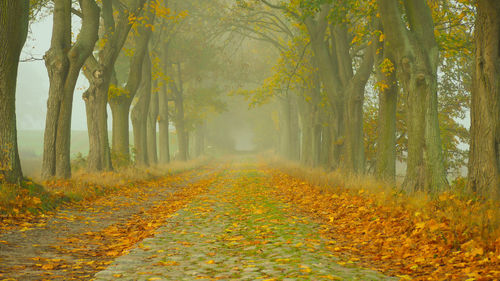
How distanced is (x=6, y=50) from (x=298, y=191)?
9.53 metres

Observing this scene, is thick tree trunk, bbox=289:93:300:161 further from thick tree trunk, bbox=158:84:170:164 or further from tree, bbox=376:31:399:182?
tree, bbox=376:31:399:182

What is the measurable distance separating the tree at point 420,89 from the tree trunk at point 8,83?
8669 millimetres

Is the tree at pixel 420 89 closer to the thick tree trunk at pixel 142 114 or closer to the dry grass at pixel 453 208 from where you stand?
the dry grass at pixel 453 208

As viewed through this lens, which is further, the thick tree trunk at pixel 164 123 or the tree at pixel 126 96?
the thick tree trunk at pixel 164 123

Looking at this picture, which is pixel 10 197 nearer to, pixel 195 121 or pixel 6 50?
pixel 6 50

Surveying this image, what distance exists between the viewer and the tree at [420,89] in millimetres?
10453

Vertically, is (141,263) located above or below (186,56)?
below

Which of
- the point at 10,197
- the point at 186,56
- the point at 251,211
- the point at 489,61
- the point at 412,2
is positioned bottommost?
the point at 251,211

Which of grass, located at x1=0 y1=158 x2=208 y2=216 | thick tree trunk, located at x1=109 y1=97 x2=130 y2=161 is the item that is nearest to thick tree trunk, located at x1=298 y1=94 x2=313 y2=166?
thick tree trunk, located at x1=109 y1=97 x2=130 y2=161

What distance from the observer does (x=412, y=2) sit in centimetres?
1065

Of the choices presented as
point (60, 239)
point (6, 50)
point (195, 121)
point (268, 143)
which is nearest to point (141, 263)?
point (60, 239)

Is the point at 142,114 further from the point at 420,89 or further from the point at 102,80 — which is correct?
the point at 420,89

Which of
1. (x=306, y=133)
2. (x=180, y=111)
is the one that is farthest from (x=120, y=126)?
(x=180, y=111)

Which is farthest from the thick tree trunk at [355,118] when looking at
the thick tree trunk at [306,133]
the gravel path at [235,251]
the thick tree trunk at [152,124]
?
the thick tree trunk at [152,124]
